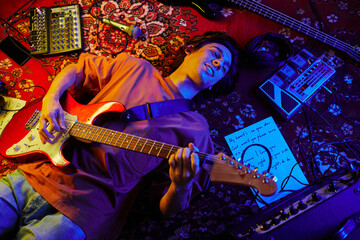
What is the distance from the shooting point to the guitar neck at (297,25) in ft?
6.07

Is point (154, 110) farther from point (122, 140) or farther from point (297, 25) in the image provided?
point (297, 25)

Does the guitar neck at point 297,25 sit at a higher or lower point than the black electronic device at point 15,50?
higher

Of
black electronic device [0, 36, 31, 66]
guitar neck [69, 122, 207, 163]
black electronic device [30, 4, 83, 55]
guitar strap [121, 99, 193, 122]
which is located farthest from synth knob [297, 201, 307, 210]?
black electronic device [0, 36, 31, 66]

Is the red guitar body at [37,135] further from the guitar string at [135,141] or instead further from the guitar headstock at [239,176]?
the guitar headstock at [239,176]

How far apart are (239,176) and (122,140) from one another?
0.59m

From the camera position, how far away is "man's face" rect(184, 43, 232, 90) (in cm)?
144

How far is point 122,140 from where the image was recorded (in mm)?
1144

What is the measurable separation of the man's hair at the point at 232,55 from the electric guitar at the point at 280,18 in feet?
1.16

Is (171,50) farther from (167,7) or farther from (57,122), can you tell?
(57,122)

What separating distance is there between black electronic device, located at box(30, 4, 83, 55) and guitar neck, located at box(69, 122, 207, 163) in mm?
879

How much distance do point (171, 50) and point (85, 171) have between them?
3.80 feet

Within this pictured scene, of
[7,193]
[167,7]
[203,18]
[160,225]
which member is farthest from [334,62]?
[7,193]

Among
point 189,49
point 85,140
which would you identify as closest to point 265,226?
point 85,140

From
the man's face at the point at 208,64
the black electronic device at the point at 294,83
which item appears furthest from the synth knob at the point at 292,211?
the man's face at the point at 208,64
